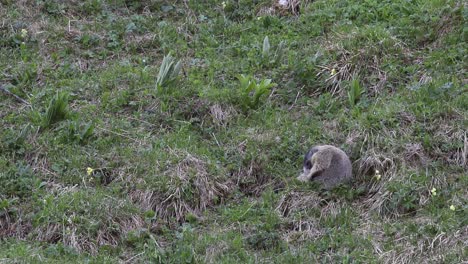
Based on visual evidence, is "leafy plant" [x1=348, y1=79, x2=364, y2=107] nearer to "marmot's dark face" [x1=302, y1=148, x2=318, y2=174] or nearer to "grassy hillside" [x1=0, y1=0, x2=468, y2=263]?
"grassy hillside" [x1=0, y1=0, x2=468, y2=263]

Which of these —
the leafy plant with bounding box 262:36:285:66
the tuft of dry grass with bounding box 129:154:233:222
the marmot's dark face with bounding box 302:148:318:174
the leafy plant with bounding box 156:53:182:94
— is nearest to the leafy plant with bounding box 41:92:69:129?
the leafy plant with bounding box 156:53:182:94

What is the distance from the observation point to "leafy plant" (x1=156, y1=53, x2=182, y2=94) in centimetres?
782

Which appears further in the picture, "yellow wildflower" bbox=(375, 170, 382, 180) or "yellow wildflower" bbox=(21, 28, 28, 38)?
"yellow wildflower" bbox=(21, 28, 28, 38)

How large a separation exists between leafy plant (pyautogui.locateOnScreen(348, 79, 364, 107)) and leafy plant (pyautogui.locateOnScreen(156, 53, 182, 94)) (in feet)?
5.59

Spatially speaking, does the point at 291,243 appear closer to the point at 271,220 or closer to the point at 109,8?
the point at 271,220

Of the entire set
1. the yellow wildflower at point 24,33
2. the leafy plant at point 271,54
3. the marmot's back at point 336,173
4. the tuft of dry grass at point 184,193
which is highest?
the leafy plant at point 271,54

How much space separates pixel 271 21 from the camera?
9047 mm

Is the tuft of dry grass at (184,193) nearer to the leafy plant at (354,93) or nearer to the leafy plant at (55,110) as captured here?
the leafy plant at (55,110)

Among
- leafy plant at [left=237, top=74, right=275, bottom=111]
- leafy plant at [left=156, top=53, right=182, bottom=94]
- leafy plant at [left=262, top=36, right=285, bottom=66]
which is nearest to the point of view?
leafy plant at [left=237, top=74, right=275, bottom=111]

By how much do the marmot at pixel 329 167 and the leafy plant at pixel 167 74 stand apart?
181 cm

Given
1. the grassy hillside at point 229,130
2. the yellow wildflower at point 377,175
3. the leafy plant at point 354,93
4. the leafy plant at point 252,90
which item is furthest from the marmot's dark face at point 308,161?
the leafy plant at point 252,90

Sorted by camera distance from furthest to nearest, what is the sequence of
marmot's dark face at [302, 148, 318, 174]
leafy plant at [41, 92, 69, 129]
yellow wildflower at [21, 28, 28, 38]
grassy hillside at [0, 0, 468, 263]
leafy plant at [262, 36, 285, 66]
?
yellow wildflower at [21, 28, 28, 38]
leafy plant at [262, 36, 285, 66]
leafy plant at [41, 92, 69, 129]
marmot's dark face at [302, 148, 318, 174]
grassy hillside at [0, 0, 468, 263]

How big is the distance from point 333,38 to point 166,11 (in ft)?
7.14

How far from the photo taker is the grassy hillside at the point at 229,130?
6.14 m
